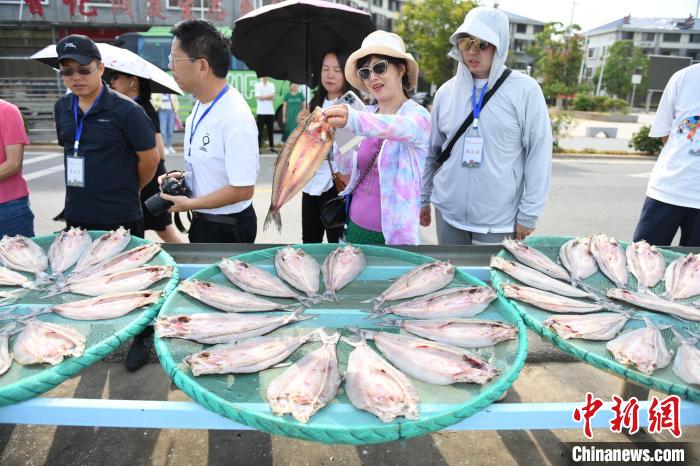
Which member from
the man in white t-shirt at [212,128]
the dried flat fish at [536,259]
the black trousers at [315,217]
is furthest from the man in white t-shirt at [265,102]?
the dried flat fish at [536,259]

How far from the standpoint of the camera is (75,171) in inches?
118

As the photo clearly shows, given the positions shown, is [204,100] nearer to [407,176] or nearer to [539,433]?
[407,176]

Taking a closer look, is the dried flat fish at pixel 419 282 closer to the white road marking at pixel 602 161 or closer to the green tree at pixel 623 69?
the white road marking at pixel 602 161

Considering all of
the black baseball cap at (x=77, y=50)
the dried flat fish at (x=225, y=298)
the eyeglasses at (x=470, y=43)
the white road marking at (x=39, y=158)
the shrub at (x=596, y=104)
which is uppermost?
the shrub at (x=596, y=104)

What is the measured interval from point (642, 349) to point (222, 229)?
232 cm

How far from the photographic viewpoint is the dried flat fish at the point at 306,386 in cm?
129

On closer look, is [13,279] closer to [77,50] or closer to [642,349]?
[77,50]

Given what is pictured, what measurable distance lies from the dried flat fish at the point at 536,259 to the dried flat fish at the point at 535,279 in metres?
0.06

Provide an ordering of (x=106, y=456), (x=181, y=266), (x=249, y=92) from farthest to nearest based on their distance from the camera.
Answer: (x=249, y=92), (x=106, y=456), (x=181, y=266)

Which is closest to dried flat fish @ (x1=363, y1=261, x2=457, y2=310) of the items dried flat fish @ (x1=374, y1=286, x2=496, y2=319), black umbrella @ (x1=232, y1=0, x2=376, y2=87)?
dried flat fish @ (x1=374, y1=286, x2=496, y2=319)

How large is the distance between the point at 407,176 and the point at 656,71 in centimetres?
5448

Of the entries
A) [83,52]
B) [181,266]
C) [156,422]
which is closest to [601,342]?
[156,422]

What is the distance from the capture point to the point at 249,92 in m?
14.4

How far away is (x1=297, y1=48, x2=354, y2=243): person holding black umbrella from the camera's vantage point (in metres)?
3.56
